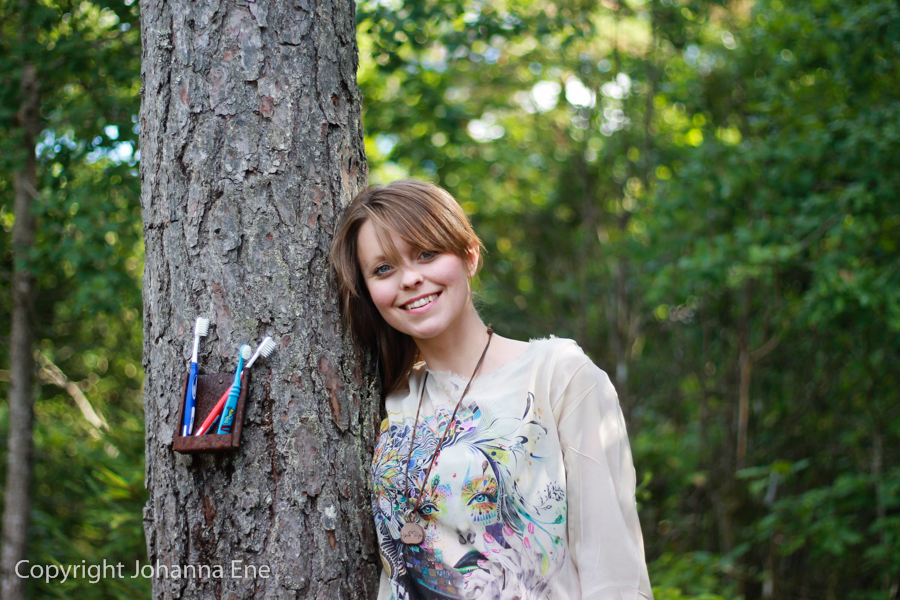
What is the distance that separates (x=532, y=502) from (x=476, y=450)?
0.55ft

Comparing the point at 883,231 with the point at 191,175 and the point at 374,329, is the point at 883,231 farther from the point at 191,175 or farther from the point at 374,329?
the point at 191,175

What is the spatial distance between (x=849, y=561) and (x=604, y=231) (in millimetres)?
3927

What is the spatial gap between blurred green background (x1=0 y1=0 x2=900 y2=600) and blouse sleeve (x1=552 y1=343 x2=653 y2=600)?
223 cm

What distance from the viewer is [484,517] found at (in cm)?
152

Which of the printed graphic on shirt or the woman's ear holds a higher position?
the woman's ear

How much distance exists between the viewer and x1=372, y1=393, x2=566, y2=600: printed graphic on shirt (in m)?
1.51

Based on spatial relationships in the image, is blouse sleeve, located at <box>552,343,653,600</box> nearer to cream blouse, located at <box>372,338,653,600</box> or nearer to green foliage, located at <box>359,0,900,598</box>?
cream blouse, located at <box>372,338,653,600</box>

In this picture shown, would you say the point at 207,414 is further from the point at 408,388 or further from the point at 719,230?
the point at 719,230

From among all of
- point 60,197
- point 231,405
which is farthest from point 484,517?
point 60,197

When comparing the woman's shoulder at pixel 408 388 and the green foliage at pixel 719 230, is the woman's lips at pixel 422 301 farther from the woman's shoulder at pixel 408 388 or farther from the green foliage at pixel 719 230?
the green foliage at pixel 719 230

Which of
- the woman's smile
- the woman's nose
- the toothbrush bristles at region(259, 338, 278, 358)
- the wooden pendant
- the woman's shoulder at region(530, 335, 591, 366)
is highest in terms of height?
the woman's nose

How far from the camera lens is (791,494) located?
6.17 meters

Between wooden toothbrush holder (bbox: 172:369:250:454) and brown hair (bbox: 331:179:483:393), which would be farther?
brown hair (bbox: 331:179:483:393)

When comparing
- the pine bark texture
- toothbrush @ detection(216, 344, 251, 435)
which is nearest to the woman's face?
the pine bark texture
